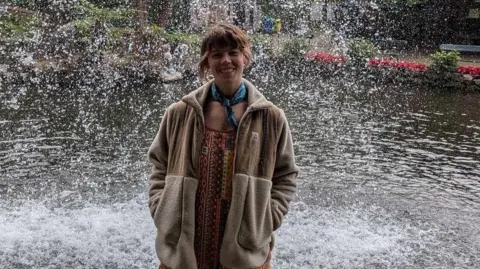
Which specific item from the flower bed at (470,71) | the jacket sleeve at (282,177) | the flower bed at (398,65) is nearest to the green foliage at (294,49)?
the flower bed at (398,65)

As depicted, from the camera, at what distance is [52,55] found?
613 inches

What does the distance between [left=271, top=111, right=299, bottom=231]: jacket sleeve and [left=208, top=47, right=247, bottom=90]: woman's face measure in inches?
9.5

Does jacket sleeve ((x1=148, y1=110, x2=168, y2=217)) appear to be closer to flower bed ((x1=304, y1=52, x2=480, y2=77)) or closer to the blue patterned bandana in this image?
the blue patterned bandana

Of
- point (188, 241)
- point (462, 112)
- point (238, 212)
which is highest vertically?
point (238, 212)

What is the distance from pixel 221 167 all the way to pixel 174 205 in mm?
228

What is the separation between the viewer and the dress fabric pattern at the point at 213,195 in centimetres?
202

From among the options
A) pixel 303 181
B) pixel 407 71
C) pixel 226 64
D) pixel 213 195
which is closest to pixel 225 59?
pixel 226 64

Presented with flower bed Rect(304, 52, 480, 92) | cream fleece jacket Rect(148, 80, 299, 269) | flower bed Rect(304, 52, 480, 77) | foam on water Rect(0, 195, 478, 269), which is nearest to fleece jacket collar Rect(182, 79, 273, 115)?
cream fleece jacket Rect(148, 80, 299, 269)

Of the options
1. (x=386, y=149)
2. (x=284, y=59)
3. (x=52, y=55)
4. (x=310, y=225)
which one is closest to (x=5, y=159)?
(x=310, y=225)

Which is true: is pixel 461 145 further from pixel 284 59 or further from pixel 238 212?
pixel 284 59

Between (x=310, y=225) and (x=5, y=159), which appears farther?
(x=5, y=159)

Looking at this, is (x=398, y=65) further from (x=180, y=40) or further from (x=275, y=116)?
(x=275, y=116)

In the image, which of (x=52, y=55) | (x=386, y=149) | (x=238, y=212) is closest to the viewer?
(x=238, y=212)

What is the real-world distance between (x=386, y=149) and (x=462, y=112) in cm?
399
